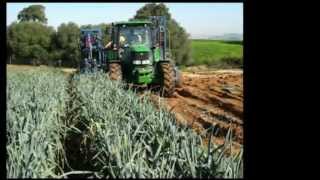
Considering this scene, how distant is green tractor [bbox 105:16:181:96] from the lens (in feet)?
35.1

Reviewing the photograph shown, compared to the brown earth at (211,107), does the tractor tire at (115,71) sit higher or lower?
higher

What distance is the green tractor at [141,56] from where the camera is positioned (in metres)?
10.7

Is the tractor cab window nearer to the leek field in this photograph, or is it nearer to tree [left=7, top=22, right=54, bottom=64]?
tree [left=7, top=22, right=54, bottom=64]

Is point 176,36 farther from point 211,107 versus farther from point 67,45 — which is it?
point 67,45

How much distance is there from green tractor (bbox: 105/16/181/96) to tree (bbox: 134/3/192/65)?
0.18 meters

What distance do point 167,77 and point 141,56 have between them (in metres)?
0.64

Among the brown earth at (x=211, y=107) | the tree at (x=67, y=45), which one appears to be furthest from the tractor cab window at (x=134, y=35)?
the tree at (x=67, y=45)

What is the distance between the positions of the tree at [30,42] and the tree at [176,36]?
110 inches

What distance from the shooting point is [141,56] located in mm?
10742

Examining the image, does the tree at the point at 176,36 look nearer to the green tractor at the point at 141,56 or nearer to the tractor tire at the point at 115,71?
the green tractor at the point at 141,56

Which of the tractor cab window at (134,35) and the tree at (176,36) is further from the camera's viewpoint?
the tractor cab window at (134,35)

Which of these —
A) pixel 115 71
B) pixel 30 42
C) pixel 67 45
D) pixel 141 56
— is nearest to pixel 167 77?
pixel 141 56
